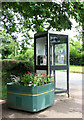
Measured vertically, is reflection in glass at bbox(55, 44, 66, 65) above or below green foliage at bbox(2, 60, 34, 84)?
above

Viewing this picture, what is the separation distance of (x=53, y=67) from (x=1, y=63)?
670 cm

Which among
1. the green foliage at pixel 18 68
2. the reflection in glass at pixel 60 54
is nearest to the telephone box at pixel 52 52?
the reflection in glass at pixel 60 54

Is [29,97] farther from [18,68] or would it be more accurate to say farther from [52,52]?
[18,68]

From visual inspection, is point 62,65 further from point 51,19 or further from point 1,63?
point 1,63

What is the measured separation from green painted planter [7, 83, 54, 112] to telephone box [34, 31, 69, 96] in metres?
1.21

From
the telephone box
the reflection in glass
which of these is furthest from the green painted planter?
the reflection in glass

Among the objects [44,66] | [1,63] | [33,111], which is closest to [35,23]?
[44,66]

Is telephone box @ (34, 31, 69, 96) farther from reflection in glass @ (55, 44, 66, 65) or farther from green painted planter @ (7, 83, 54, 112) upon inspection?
green painted planter @ (7, 83, 54, 112)

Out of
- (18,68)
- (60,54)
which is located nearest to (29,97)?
(60,54)

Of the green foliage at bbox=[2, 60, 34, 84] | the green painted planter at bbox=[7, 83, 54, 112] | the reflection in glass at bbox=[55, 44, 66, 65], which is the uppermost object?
the reflection in glass at bbox=[55, 44, 66, 65]

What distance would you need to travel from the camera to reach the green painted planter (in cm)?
382

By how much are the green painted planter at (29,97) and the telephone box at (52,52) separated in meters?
1.21

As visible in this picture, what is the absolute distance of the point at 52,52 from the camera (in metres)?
6.27

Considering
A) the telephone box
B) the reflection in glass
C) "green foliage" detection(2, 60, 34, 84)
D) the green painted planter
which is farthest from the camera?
"green foliage" detection(2, 60, 34, 84)
